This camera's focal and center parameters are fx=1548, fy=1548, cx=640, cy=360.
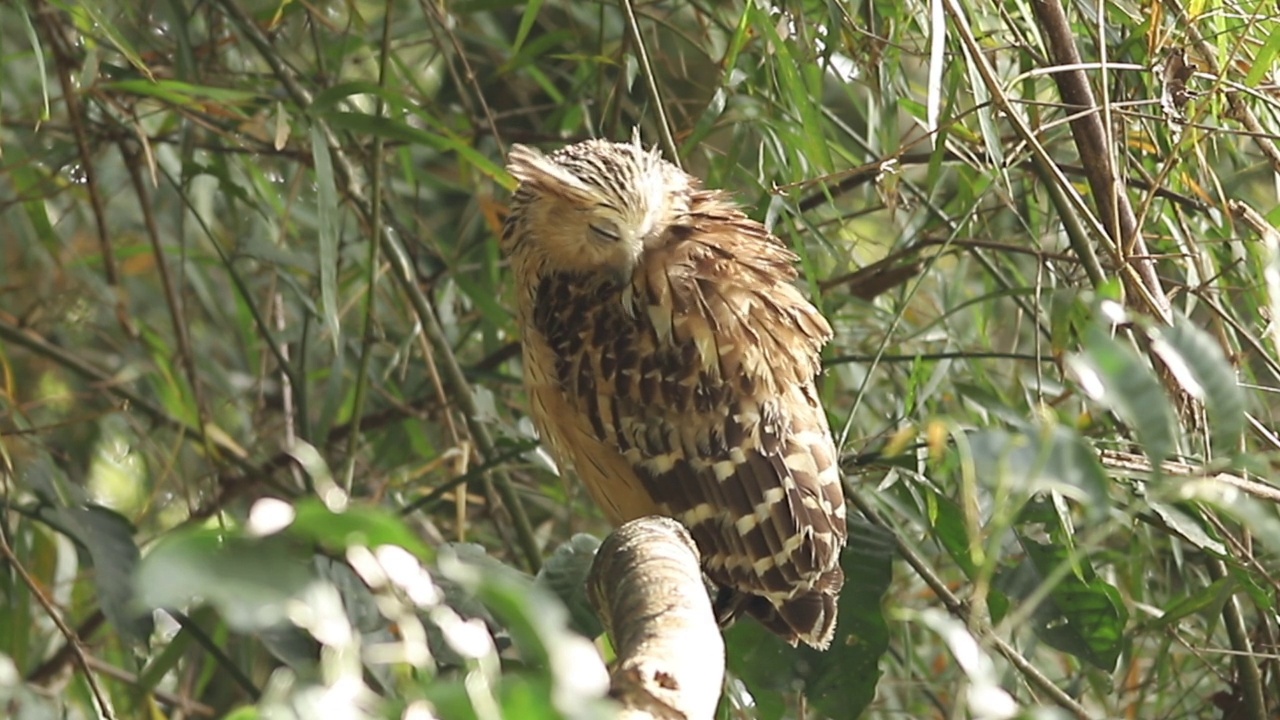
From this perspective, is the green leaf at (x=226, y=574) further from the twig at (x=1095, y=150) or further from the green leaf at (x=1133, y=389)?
the twig at (x=1095, y=150)

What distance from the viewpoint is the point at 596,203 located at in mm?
1980

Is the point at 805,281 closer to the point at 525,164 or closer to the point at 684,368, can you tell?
the point at 684,368

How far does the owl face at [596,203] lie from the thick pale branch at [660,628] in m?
0.72

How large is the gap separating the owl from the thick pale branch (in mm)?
573

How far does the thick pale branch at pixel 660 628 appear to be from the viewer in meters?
0.81

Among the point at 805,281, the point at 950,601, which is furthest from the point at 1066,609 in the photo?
the point at 805,281

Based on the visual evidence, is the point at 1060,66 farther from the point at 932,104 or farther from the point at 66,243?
the point at 66,243

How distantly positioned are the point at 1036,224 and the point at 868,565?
0.54m

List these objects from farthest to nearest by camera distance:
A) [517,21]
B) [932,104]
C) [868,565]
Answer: [517,21] → [868,565] → [932,104]

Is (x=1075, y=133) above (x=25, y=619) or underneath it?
above

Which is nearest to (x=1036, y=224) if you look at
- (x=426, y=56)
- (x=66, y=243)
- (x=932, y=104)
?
(x=932, y=104)

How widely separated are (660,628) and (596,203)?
1115 millimetres

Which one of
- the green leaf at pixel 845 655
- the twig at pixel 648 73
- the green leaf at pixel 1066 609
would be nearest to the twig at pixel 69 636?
the green leaf at pixel 845 655

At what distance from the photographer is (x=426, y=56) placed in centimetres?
306
